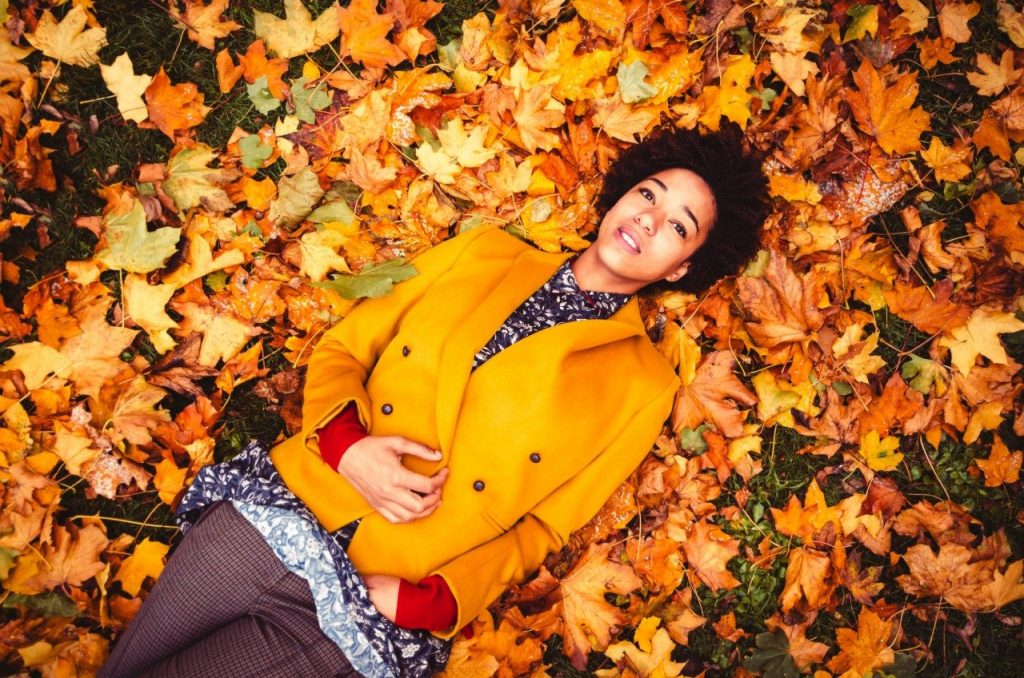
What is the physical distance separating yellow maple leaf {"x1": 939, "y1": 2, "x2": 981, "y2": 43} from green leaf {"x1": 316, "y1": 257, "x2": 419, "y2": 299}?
8.50 feet

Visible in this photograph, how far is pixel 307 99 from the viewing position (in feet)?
10.0

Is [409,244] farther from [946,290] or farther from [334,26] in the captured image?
[946,290]

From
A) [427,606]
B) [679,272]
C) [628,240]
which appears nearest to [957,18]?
[679,272]

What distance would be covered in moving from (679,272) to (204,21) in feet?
7.96

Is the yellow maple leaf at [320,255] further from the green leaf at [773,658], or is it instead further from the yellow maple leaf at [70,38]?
the green leaf at [773,658]

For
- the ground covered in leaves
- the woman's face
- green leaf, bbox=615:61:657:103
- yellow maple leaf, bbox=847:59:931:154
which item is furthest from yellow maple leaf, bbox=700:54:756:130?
the woman's face

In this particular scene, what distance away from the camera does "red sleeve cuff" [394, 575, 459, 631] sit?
7.32ft

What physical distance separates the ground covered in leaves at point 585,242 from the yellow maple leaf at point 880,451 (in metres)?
0.01

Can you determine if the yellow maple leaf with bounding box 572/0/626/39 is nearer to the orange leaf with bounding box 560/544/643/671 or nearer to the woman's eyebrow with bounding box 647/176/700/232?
the woman's eyebrow with bounding box 647/176/700/232

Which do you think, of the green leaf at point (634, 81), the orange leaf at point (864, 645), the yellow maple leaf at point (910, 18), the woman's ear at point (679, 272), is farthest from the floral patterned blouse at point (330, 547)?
the yellow maple leaf at point (910, 18)

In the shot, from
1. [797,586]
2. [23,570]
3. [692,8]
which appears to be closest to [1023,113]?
[692,8]

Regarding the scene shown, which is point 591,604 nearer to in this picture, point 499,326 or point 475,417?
point 475,417

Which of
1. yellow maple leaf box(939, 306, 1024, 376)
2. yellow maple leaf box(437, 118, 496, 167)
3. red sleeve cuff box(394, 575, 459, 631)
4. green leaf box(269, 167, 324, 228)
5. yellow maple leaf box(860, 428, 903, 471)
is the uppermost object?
A: yellow maple leaf box(437, 118, 496, 167)

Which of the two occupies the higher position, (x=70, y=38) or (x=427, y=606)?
(x=70, y=38)
